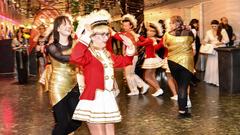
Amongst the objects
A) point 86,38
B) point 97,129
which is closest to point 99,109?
point 97,129

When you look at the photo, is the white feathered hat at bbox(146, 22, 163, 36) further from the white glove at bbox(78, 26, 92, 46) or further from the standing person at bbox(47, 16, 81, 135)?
the white glove at bbox(78, 26, 92, 46)

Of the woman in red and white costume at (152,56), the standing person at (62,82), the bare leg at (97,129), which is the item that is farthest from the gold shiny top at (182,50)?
the bare leg at (97,129)

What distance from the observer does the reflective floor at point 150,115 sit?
564cm

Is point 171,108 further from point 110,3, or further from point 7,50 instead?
point 7,50

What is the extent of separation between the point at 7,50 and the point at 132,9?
5577 mm

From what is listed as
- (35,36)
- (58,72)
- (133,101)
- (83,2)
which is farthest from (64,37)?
(35,36)

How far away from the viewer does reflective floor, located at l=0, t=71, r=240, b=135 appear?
Answer: 5645 millimetres

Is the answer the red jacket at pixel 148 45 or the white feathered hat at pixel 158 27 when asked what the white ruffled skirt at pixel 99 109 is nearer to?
the red jacket at pixel 148 45

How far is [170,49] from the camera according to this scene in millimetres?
6566

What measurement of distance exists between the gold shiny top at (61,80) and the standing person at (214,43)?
5.79m

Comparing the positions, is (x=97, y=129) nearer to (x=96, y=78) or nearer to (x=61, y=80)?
(x=96, y=78)

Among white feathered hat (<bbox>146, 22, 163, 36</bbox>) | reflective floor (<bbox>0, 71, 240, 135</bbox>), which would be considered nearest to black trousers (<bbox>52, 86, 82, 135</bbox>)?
reflective floor (<bbox>0, 71, 240, 135</bbox>)

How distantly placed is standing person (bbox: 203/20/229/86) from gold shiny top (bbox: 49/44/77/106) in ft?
19.0

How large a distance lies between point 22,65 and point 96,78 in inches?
339
